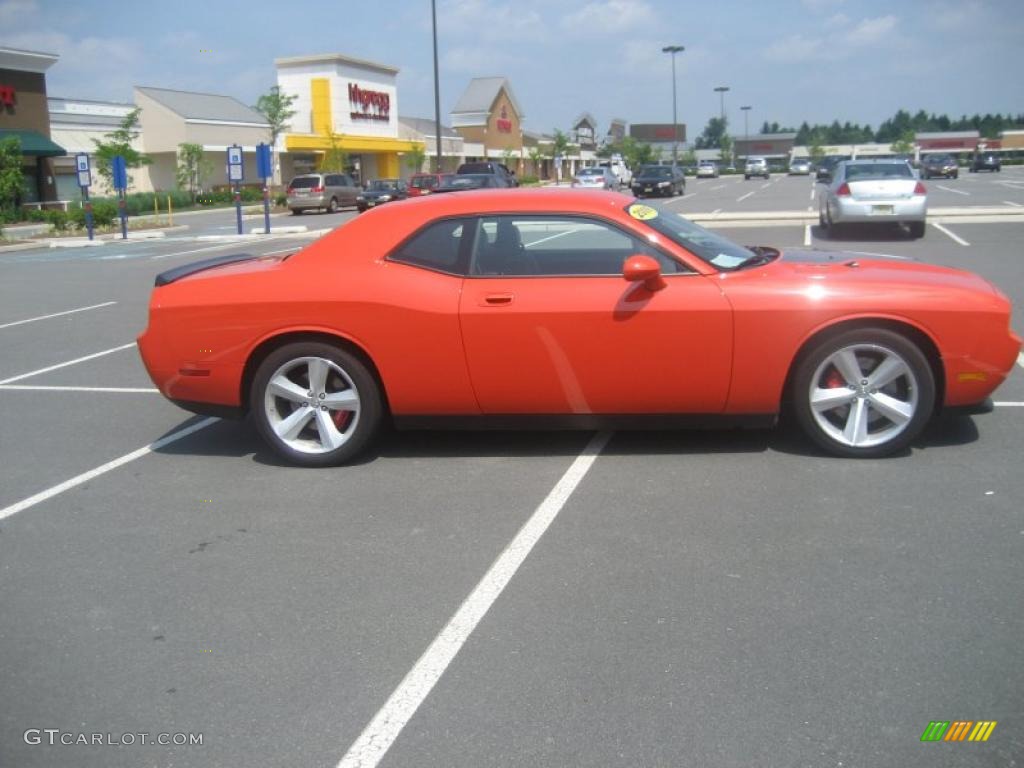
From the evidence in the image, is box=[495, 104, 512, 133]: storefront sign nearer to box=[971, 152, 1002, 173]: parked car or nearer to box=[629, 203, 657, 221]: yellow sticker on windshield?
box=[971, 152, 1002, 173]: parked car

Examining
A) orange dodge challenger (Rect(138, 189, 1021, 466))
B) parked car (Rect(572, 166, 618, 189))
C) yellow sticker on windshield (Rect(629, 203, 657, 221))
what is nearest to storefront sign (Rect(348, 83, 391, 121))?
parked car (Rect(572, 166, 618, 189))

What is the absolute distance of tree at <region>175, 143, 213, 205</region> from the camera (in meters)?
51.3

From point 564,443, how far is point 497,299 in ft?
3.50

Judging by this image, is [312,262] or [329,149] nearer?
[312,262]

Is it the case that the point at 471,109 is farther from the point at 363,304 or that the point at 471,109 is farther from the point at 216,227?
the point at 363,304

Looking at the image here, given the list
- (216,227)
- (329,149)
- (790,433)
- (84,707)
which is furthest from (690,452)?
(329,149)

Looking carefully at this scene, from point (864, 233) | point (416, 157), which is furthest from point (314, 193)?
point (864, 233)

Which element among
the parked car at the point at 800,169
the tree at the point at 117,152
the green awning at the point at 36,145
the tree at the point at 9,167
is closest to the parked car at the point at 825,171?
the parked car at the point at 800,169

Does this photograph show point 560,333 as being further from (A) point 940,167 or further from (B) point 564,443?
(A) point 940,167

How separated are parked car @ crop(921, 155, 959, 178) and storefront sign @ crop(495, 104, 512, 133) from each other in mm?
39272

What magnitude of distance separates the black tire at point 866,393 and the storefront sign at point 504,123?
84.3m

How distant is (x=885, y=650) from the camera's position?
3395 mm

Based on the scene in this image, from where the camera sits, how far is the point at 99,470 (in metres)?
5.82

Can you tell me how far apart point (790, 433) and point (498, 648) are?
301 centimetres
